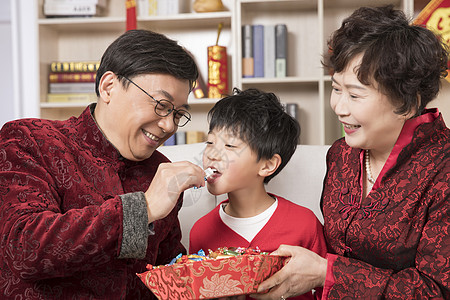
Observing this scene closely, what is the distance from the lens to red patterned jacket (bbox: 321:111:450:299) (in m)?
1.45

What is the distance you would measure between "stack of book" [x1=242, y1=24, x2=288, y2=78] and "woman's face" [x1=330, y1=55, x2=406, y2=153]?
203cm

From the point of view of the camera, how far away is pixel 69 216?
50.5 inches

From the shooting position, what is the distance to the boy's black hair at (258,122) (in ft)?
5.67

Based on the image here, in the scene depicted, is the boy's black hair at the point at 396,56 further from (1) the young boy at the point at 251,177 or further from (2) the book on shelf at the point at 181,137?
(2) the book on shelf at the point at 181,137

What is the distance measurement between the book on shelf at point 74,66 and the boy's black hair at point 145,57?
219 centimetres

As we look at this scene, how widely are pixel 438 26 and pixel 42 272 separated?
2816 mm

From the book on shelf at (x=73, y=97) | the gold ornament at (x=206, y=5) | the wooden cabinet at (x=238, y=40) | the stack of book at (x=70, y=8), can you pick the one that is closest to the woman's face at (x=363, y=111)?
the wooden cabinet at (x=238, y=40)

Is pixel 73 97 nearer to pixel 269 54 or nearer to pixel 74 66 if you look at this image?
pixel 74 66

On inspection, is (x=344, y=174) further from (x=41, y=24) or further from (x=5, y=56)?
(x=5, y=56)

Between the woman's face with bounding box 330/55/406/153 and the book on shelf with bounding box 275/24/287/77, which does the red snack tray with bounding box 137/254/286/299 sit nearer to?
the woman's face with bounding box 330/55/406/153

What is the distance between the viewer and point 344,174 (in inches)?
68.7

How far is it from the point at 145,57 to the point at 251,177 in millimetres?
512

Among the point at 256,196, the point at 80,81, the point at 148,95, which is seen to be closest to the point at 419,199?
the point at 256,196

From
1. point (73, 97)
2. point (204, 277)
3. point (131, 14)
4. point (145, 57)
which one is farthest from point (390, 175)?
point (73, 97)
